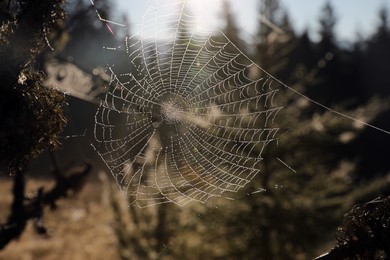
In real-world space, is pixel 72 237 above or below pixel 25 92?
below

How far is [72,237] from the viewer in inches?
877

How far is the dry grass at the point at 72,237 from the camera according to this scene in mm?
18561

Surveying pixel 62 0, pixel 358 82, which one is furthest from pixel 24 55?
pixel 358 82

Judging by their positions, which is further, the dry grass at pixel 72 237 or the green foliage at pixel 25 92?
the dry grass at pixel 72 237

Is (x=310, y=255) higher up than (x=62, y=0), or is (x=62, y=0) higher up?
(x=62, y=0)

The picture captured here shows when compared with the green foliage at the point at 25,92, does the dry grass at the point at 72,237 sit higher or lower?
lower

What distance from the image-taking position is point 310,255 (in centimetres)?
1098

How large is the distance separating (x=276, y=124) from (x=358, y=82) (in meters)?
39.7

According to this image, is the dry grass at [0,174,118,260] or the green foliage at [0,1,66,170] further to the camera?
the dry grass at [0,174,118,260]

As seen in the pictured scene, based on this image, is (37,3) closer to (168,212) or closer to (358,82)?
(168,212)

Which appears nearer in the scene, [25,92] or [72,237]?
[25,92]

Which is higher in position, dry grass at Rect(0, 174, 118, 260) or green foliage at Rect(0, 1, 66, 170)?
green foliage at Rect(0, 1, 66, 170)

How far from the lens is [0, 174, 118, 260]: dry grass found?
18561 mm

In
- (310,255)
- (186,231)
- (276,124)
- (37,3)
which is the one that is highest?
(37,3)
